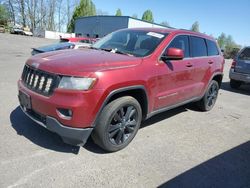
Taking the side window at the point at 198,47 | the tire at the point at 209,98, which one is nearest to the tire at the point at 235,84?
the tire at the point at 209,98

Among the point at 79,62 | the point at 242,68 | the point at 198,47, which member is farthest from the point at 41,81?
the point at 242,68

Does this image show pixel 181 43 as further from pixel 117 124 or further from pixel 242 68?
pixel 242 68

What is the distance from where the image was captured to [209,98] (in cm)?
631

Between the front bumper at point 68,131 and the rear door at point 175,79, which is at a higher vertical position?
the rear door at point 175,79

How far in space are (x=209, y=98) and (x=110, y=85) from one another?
3.88 meters

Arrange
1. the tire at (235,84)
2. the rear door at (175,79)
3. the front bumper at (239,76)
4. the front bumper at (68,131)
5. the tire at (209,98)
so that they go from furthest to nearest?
the tire at (235,84) < the front bumper at (239,76) < the tire at (209,98) < the rear door at (175,79) < the front bumper at (68,131)

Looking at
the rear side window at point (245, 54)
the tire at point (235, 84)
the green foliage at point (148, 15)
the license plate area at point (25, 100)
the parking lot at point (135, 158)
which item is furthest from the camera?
the green foliage at point (148, 15)

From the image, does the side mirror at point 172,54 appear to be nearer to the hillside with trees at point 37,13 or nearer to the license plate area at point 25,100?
the license plate area at point 25,100

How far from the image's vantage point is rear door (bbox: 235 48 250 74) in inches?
372

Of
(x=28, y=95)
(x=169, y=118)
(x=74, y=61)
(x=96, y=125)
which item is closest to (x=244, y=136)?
(x=169, y=118)

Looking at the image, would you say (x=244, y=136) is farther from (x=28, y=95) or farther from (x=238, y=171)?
(x=28, y=95)

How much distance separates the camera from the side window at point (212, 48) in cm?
592

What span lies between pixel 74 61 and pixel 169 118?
286cm

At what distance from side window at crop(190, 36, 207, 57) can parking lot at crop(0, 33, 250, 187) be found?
1.53m
